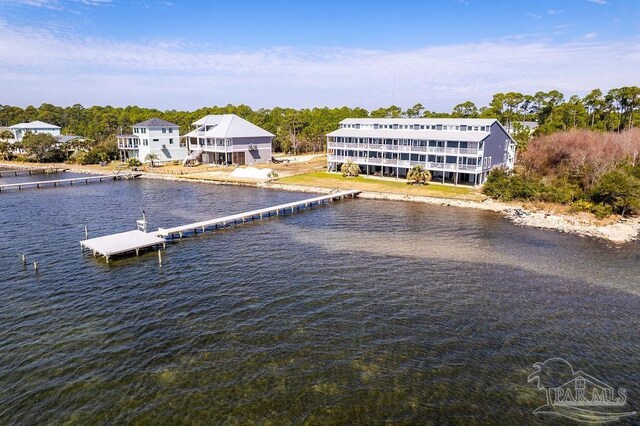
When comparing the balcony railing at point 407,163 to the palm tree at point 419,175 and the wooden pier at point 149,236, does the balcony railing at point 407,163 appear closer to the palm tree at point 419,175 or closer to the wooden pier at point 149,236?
the palm tree at point 419,175

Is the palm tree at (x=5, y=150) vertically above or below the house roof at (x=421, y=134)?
below

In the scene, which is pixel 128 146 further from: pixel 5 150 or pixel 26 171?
pixel 5 150

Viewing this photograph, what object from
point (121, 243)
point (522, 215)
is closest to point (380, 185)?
point (522, 215)

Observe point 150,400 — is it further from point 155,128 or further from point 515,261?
point 155,128

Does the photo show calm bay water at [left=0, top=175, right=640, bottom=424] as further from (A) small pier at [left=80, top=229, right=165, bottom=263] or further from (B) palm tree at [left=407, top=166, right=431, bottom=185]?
(B) palm tree at [left=407, top=166, right=431, bottom=185]

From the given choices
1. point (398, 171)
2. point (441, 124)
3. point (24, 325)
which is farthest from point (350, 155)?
point (24, 325)

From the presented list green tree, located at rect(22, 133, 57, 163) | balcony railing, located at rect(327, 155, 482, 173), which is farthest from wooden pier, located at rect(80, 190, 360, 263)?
green tree, located at rect(22, 133, 57, 163)

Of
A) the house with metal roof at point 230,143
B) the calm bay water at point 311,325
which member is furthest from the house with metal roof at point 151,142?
the calm bay water at point 311,325
